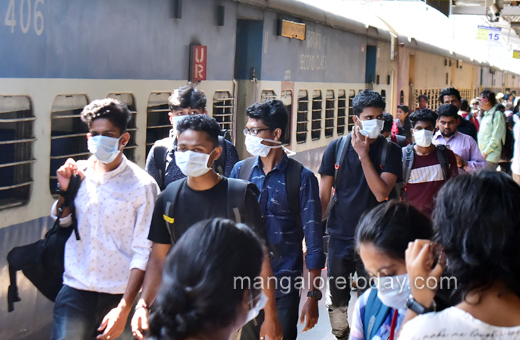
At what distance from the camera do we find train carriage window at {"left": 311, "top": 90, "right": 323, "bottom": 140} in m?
9.19

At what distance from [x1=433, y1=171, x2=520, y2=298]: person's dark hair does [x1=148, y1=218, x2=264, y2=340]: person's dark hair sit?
0.50 meters

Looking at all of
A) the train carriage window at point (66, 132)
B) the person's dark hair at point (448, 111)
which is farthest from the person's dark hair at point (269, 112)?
the person's dark hair at point (448, 111)

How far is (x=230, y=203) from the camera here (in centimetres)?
315

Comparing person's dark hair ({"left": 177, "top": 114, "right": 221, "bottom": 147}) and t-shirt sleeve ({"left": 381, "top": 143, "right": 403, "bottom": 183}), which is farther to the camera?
t-shirt sleeve ({"left": 381, "top": 143, "right": 403, "bottom": 183})

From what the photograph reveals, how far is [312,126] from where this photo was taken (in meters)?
9.15

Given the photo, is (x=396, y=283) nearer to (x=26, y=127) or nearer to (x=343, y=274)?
(x=343, y=274)

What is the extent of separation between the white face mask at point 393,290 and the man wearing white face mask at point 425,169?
272cm

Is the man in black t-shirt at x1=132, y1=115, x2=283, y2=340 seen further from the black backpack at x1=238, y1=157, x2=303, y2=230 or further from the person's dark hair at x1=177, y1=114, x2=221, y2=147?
the black backpack at x1=238, y1=157, x2=303, y2=230

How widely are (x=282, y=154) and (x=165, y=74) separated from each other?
1886 mm

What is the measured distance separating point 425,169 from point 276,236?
1.76m

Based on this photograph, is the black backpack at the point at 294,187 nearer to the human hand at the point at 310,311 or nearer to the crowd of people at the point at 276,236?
the crowd of people at the point at 276,236

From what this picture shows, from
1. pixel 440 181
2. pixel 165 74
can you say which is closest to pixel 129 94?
pixel 165 74

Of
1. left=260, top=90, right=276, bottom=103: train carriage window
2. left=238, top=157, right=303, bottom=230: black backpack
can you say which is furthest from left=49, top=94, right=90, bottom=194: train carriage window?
left=260, top=90, right=276, bottom=103: train carriage window

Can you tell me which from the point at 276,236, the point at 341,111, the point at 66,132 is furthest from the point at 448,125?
the point at 341,111
